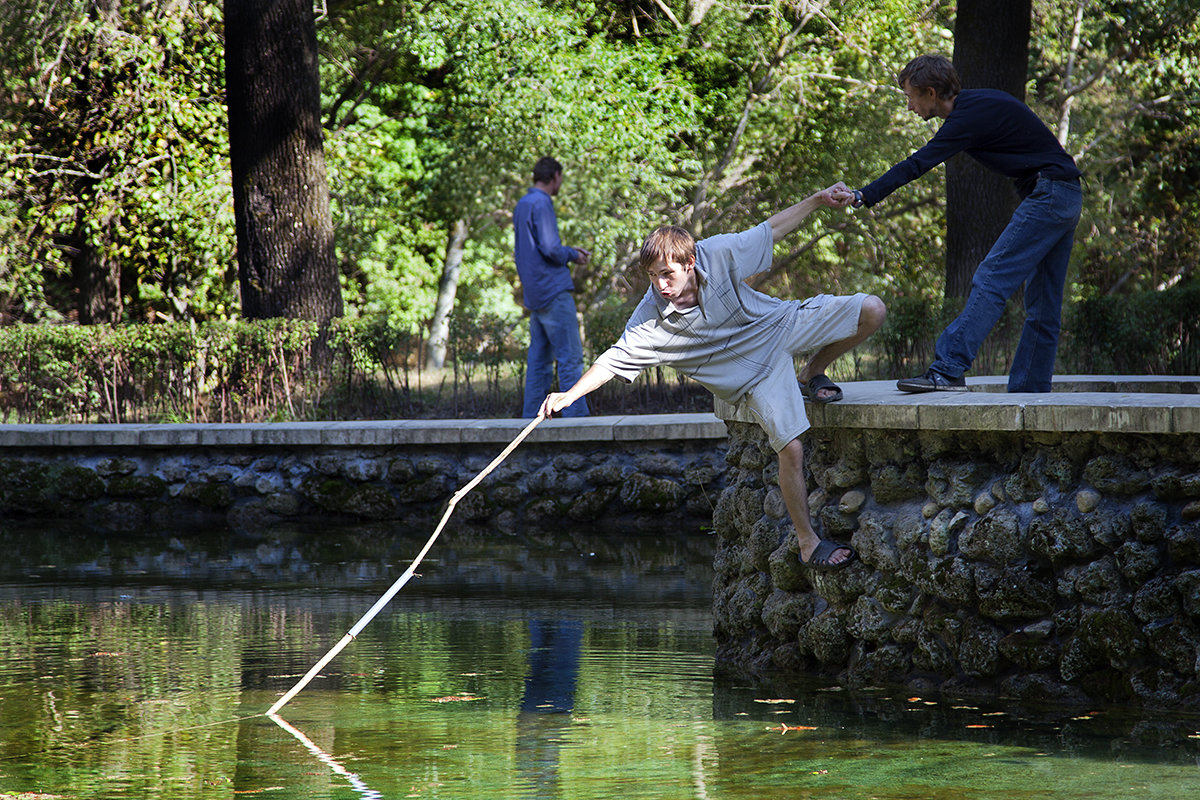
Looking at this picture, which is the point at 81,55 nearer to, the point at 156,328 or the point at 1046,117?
the point at 156,328

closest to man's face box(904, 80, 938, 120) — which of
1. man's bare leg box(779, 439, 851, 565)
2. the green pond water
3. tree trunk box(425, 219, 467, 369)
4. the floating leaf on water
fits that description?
man's bare leg box(779, 439, 851, 565)

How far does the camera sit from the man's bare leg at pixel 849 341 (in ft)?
15.5

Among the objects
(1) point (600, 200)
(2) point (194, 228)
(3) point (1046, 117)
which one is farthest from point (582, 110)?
(3) point (1046, 117)

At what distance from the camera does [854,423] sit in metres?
4.59

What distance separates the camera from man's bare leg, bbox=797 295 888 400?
4.74m

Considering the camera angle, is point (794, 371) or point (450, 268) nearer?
point (794, 371)

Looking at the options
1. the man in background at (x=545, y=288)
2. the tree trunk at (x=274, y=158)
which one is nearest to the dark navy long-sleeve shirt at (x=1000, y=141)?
the man in background at (x=545, y=288)

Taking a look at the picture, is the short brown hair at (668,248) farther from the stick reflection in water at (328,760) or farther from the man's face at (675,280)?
the stick reflection in water at (328,760)

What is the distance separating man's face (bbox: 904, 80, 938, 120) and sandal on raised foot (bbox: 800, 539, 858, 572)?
170 centimetres

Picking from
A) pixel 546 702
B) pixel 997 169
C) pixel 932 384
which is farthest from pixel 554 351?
pixel 546 702

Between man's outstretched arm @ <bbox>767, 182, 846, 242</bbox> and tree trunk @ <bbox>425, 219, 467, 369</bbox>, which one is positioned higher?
tree trunk @ <bbox>425, 219, 467, 369</bbox>

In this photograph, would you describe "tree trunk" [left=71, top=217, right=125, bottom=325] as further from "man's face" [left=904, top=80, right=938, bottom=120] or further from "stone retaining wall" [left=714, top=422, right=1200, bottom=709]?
"stone retaining wall" [left=714, top=422, right=1200, bottom=709]

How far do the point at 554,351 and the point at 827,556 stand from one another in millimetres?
5211

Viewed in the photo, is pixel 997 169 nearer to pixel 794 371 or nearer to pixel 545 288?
pixel 794 371
